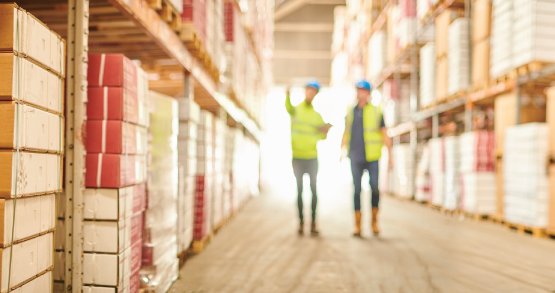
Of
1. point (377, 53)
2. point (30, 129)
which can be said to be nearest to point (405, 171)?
point (377, 53)

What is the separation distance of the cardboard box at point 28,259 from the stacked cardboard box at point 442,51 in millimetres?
7223

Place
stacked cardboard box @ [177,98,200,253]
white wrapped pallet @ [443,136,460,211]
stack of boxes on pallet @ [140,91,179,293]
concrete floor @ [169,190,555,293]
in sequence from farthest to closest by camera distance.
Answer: white wrapped pallet @ [443,136,460,211] < stacked cardboard box @ [177,98,200,253] < concrete floor @ [169,190,555,293] < stack of boxes on pallet @ [140,91,179,293]

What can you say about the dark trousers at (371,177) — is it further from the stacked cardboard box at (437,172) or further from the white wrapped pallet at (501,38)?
the stacked cardboard box at (437,172)

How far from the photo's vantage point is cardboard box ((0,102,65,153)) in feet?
4.76

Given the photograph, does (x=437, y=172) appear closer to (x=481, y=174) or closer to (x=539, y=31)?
(x=481, y=174)

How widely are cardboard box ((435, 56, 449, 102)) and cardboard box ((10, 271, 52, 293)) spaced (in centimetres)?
725

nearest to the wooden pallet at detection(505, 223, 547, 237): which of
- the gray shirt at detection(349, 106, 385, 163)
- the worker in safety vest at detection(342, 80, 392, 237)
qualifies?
the worker in safety vest at detection(342, 80, 392, 237)

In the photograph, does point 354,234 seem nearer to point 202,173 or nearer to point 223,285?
point 202,173

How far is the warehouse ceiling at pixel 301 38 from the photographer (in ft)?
73.8

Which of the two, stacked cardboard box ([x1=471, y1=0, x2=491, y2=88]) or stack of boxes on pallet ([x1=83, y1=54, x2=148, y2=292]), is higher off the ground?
stacked cardboard box ([x1=471, y1=0, x2=491, y2=88])

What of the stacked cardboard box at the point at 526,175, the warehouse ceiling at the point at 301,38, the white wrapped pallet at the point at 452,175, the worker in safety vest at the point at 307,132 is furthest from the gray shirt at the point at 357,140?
the warehouse ceiling at the point at 301,38

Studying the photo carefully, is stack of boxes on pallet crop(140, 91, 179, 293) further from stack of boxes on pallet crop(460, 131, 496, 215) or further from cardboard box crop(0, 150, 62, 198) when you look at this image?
stack of boxes on pallet crop(460, 131, 496, 215)

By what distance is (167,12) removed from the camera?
286 cm

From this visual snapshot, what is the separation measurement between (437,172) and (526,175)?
8.83 ft
